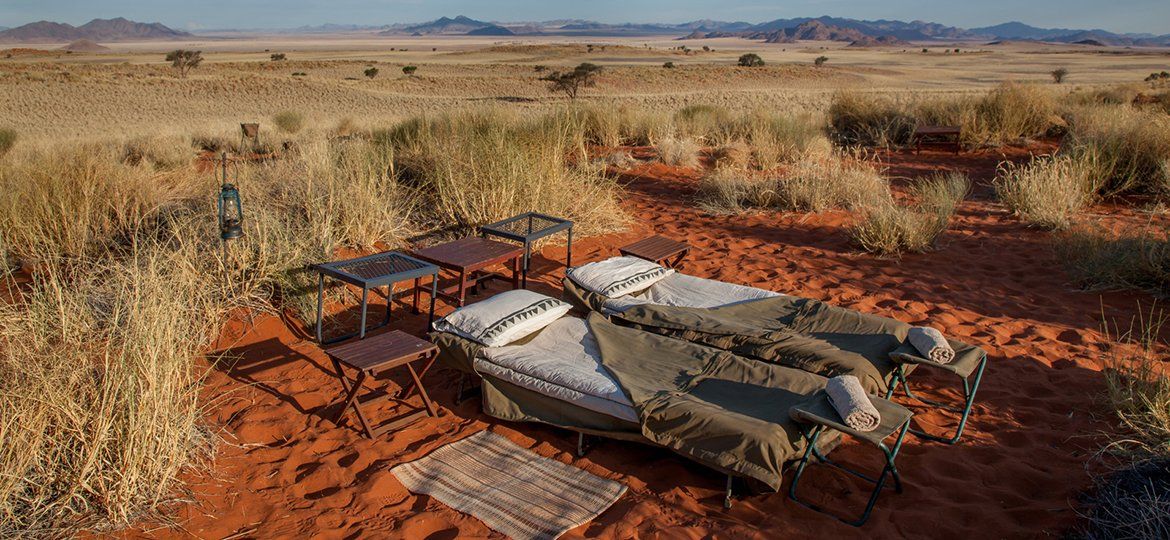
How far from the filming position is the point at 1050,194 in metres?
7.18

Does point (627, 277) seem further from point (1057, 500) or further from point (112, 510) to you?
point (112, 510)

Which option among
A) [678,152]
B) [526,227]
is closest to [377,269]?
[526,227]

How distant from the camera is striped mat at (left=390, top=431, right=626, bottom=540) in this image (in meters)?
2.97

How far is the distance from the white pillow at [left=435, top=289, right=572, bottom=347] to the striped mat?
600 millimetres

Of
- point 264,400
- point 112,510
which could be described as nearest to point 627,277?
point 264,400

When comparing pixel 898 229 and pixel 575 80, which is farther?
pixel 575 80

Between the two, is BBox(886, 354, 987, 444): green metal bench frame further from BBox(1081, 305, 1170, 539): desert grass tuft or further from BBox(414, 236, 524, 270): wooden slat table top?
BBox(414, 236, 524, 270): wooden slat table top

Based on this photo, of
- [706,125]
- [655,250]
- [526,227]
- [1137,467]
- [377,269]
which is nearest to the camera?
[1137,467]

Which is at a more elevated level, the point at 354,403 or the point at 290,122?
the point at 290,122

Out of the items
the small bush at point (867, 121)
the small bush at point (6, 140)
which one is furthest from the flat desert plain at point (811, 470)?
the small bush at point (6, 140)

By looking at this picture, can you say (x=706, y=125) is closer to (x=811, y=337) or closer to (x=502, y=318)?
(x=811, y=337)

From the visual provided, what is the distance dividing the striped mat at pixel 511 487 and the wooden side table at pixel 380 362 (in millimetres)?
388

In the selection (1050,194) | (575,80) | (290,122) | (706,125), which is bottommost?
(290,122)

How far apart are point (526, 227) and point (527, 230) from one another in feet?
0.54
